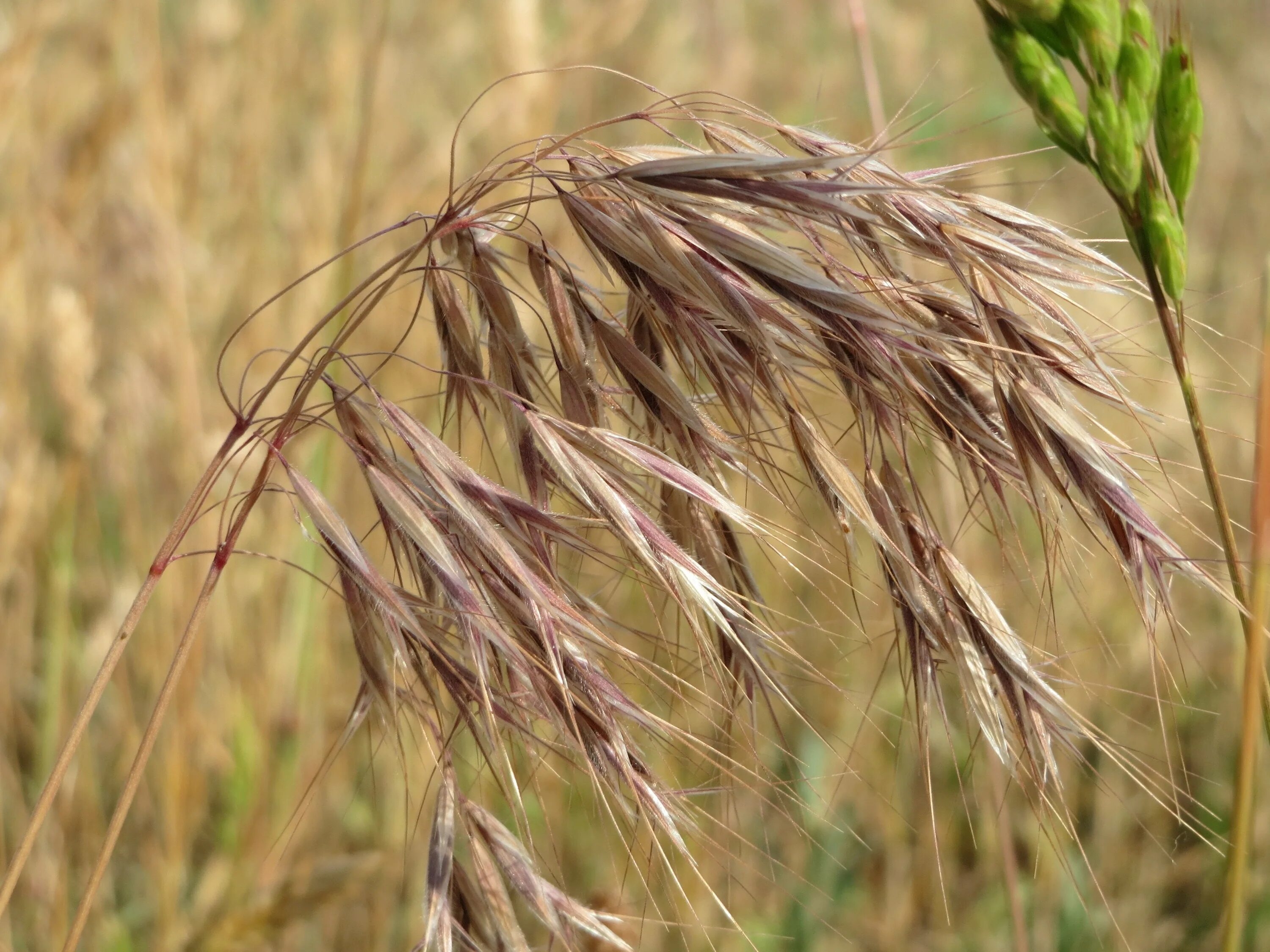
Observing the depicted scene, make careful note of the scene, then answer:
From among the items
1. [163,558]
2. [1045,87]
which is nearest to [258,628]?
[163,558]

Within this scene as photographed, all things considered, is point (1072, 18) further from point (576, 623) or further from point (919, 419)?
point (576, 623)

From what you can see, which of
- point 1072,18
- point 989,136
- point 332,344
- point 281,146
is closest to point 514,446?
point 332,344

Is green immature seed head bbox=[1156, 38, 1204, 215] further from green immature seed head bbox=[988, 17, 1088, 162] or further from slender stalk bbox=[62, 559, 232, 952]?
slender stalk bbox=[62, 559, 232, 952]

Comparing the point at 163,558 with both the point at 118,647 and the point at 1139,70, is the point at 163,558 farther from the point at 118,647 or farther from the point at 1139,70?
the point at 1139,70

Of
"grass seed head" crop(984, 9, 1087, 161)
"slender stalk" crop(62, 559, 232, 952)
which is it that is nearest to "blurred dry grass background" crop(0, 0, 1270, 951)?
"slender stalk" crop(62, 559, 232, 952)

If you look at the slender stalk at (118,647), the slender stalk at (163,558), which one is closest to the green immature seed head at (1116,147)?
the slender stalk at (163,558)

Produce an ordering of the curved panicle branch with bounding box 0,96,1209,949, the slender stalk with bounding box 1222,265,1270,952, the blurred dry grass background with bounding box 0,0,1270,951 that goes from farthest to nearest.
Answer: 1. the blurred dry grass background with bounding box 0,0,1270,951
2. the curved panicle branch with bounding box 0,96,1209,949
3. the slender stalk with bounding box 1222,265,1270,952
